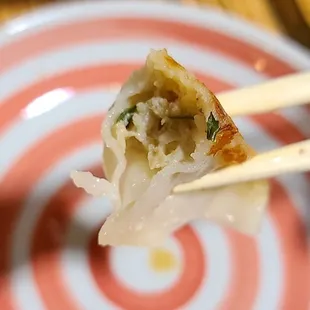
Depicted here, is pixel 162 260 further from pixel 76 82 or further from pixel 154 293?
pixel 76 82

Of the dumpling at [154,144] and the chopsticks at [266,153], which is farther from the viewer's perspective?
the chopsticks at [266,153]

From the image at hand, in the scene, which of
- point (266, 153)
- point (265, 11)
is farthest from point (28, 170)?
point (265, 11)

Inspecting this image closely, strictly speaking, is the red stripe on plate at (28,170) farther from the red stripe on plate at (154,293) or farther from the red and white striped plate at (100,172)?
the red stripe on plate at (154,293)

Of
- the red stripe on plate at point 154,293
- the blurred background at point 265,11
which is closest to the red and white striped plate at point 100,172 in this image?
the red stripe on plate at point 154,293

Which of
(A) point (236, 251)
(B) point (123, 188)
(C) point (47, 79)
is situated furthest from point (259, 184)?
(C) point (47, 79)

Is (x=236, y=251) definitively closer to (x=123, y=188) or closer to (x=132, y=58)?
(x=123, y=188)
